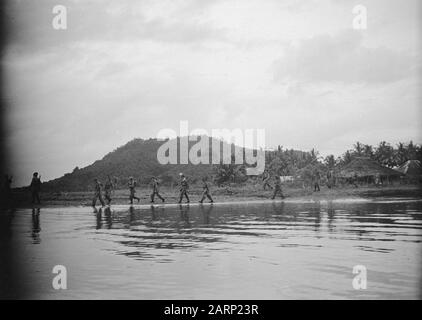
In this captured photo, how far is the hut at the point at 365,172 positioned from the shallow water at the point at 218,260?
26486 mm

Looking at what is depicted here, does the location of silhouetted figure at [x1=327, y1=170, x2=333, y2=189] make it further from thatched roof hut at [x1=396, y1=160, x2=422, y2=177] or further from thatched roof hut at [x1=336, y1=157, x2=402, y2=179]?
thatched roof hut at [x1=396, y1=160, x2=422, y2=177]

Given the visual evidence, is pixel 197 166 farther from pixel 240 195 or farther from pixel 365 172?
pixel 365 172

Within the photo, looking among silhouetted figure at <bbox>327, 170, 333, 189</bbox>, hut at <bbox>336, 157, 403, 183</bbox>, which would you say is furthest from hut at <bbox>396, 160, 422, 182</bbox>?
silhouetted figure at <bbox>327, 170, 333, 189</bbox>

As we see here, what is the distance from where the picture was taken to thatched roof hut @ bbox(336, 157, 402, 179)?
3926 cm

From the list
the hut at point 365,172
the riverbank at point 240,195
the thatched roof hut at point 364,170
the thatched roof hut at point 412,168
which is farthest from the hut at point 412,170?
the riverbank at point 240,195

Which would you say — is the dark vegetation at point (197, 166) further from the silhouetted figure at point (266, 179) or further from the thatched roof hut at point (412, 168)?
the thatched roof hut at point (412, 168)

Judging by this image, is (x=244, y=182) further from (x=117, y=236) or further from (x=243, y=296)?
(x=243, y=296)

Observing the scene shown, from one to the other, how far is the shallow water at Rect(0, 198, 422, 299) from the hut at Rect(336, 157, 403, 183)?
26.5 m

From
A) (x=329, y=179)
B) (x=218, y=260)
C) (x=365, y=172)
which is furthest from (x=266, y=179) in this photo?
(x=218, y=260)

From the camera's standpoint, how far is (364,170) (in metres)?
39.9

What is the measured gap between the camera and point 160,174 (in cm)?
4109

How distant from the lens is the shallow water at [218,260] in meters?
6.18

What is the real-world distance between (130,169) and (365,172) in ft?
72.2
